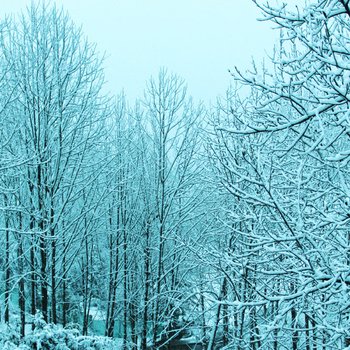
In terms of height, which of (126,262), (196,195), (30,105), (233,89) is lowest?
(126,262)

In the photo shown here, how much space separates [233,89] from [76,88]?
13.4 ft

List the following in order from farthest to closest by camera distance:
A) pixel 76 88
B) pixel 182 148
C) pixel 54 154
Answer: pixel 182 148 < pixel 76 88 < pixel 54 154

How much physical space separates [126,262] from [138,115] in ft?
17.1

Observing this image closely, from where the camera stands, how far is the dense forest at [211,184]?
11.7ft

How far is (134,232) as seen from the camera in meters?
13.0

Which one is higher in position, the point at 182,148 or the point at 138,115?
the point at 138,115

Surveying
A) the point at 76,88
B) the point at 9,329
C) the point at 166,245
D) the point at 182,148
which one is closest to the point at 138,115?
the point at 182,148

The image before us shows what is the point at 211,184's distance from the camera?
1057cm

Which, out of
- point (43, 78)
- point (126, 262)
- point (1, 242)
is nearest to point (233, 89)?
point (43, 78)

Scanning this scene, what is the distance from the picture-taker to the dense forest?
358cm

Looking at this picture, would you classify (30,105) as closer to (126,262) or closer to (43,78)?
(43,78)

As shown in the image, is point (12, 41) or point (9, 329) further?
point (12, 41)

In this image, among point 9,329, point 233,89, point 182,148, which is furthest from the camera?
point 182,148

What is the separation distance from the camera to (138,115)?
14695mm
